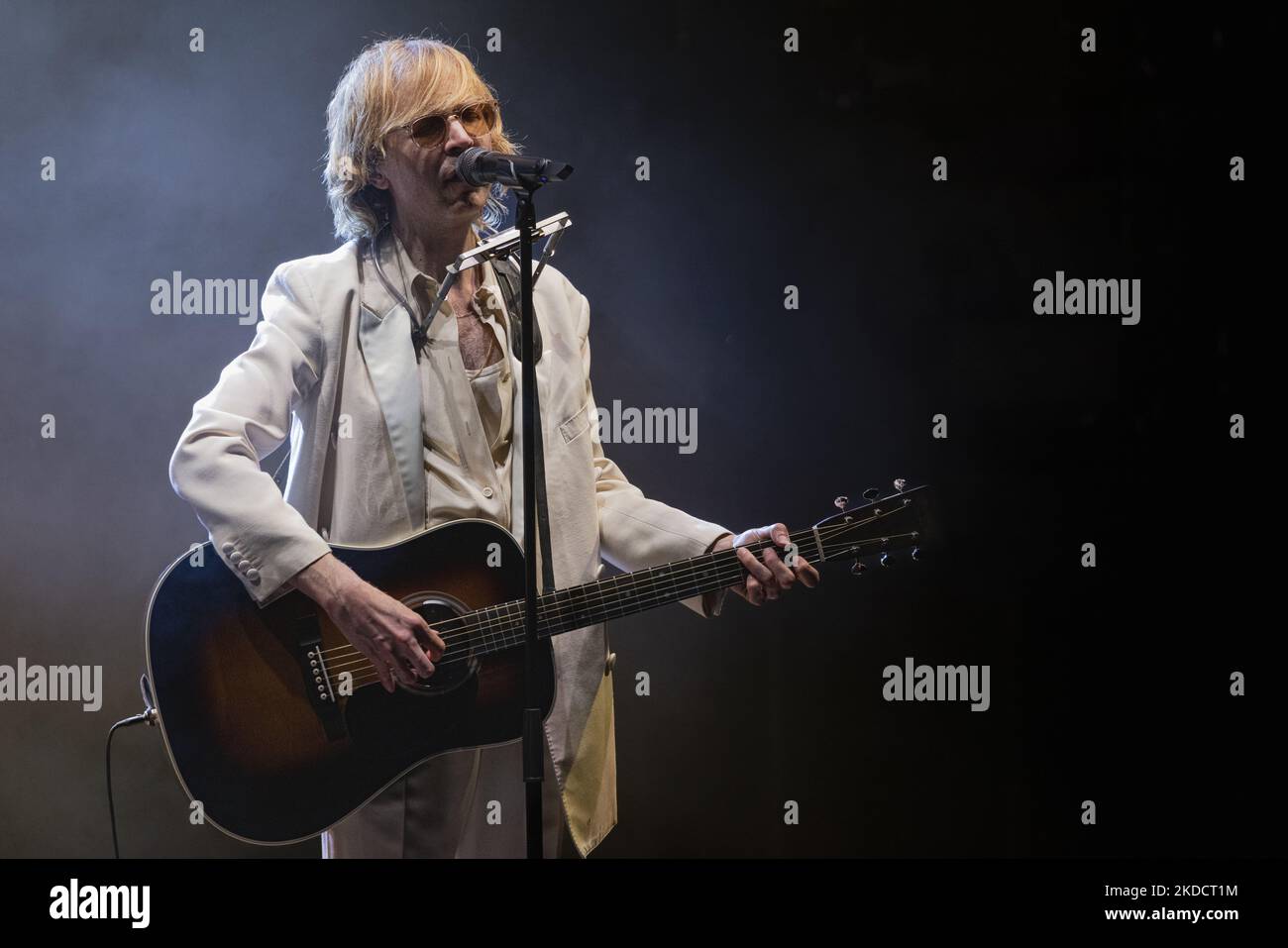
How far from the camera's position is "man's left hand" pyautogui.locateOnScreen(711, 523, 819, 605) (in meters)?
2.25

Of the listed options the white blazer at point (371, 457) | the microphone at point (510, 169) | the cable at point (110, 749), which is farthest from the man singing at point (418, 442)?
the cable at point (110, 749)

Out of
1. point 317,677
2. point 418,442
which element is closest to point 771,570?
point 418,442

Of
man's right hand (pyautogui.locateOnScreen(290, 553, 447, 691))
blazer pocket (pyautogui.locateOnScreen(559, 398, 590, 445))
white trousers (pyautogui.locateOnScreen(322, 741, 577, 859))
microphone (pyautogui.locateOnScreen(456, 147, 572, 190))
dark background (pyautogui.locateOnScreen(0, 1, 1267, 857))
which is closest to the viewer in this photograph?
microphone (pyautogui.locateOnScreen(456, 147, 572, 190))

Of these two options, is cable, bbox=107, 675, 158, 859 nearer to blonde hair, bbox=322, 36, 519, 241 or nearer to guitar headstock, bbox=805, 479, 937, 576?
blonde hair, bbox=322, 36, 519, 241

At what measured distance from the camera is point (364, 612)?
211 centimetres

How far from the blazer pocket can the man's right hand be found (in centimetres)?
47

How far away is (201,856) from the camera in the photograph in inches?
109

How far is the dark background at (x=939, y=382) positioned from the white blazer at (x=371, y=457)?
0.53 m

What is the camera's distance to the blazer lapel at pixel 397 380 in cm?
222

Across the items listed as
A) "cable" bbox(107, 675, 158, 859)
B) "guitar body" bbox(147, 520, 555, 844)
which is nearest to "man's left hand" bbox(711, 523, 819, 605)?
"guitar body" bbox(147, 520, 555, 844)

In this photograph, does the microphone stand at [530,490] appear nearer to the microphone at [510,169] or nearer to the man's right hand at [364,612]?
the microphone at [510,169]
